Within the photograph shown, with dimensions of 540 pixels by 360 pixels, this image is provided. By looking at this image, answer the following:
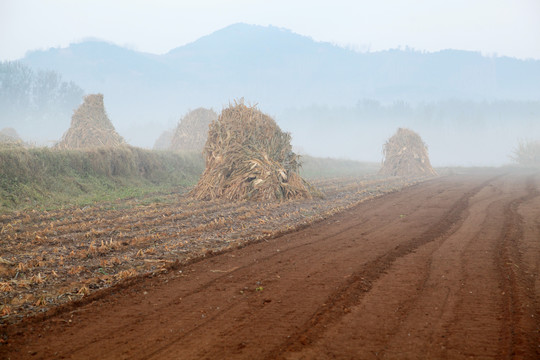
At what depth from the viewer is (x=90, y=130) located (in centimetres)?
2259

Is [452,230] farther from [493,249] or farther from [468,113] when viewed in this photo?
[468,113]

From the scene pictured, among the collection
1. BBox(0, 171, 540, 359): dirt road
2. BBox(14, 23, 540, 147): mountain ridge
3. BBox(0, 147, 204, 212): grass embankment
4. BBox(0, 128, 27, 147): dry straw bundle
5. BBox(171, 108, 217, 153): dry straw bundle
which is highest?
BBox(14, 23, 540, 147): mountain ridge

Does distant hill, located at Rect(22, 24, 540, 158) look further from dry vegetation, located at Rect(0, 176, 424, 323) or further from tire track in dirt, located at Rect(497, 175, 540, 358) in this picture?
tire track in dirt, located at Rect(497, 175, 540, 358)

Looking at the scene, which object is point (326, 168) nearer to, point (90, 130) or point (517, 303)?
point (90, 130)

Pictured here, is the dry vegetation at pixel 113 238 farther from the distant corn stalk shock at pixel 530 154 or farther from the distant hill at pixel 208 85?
the distant hill at pixel 208 85

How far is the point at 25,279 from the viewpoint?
515 centimetres

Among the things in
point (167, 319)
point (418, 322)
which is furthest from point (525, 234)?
point (167, 319)

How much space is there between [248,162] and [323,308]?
34.5ft

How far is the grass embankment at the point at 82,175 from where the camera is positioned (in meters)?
12.0

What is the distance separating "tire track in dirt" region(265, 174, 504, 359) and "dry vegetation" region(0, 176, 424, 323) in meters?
2.57

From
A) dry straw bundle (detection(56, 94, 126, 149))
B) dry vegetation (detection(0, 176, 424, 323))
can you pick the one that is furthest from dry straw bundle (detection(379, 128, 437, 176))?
dry straw bundle (detection(56, 94, 126, 149))

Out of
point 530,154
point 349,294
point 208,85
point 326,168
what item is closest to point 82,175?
point 349,294

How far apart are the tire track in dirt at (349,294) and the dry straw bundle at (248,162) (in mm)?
6278

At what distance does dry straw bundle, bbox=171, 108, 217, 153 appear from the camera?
28.8 m
